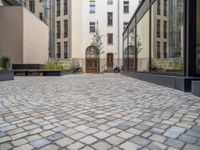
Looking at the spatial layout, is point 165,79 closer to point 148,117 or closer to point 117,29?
point 148,117

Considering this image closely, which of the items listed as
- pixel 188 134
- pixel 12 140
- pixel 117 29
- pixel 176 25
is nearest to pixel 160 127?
pixel 188 134

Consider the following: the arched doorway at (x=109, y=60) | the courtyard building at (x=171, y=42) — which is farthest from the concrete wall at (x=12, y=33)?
the arched doorway at (x=109, y=60)

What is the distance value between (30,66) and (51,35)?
17086 mm

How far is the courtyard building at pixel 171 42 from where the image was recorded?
21.5ft

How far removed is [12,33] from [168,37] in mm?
14826

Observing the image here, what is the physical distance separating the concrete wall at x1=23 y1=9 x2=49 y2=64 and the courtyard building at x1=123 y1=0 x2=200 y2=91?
452 inches

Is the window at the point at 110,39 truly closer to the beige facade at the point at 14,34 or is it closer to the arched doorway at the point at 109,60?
Answer: the arched doorway at the point at 109,60

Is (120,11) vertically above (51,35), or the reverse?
(120,11)

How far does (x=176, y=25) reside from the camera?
24.8 ft

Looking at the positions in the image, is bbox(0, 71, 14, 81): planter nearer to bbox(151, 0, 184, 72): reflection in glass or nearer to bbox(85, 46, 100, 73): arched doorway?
bbox(151, 0, 184, 72): reflection in glass

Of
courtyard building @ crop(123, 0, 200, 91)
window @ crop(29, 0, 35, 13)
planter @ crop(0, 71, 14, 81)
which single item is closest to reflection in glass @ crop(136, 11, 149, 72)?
courtyard building @ crop(123, 0, 200, 91)

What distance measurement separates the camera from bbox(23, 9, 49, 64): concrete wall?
1991cm

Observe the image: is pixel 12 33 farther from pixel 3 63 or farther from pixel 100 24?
pixel 100 24

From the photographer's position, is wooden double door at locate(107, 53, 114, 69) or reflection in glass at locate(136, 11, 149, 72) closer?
reflection in glass at locate(136, 11, 149, 72)
